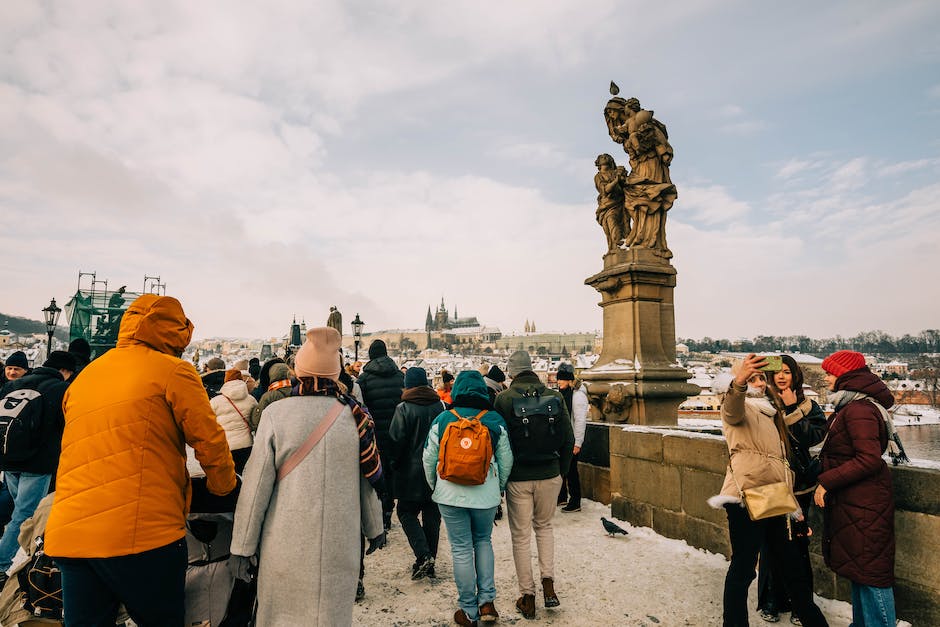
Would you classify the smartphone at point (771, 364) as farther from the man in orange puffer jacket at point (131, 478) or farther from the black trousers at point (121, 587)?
the black trousers at point (121, 587)

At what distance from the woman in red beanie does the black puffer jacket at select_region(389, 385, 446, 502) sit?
115 inches

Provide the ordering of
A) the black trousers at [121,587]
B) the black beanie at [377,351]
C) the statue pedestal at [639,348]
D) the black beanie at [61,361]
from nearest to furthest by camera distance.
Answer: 1. the black trousers at [121,587]
2. the black beanie at [61,361]
3. the black beanie at [377,351]
4. the statue pedestal at [639,348]

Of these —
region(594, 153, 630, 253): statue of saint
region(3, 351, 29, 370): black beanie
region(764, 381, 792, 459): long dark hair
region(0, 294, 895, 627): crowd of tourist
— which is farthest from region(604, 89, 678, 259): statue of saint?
region(3, 351, 29, 370): black beanie

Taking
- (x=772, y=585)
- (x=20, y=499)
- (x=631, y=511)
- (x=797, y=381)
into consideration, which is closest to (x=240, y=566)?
(x=20, y=499)

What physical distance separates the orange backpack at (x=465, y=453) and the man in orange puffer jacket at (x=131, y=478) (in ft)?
5.12

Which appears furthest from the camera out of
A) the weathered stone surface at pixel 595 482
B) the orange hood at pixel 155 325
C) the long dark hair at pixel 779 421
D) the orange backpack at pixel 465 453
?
the weathered stone surface at pixel 595 482

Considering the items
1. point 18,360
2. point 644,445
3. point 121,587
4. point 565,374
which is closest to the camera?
point 121,587

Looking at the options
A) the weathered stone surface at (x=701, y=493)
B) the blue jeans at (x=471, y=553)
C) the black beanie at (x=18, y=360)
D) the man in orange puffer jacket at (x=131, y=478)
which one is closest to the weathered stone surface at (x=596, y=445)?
the weathered stone surface at (x=701, y=493)

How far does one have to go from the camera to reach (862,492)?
9.80 feet

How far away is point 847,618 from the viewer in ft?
12.0

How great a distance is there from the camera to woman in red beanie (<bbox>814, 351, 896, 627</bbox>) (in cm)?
295

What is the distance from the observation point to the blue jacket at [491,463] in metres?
3.72

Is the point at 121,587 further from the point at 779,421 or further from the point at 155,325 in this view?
the point at 779,421

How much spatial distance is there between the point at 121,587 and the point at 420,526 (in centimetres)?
302
